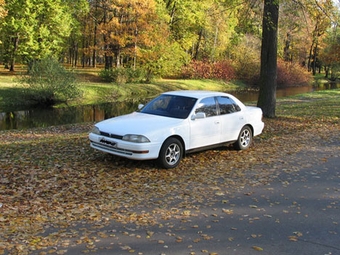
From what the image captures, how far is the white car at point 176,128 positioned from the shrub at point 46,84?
64.4ft

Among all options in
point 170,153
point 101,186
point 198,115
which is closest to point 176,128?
point 170,153

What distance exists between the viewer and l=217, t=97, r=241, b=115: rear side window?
372 inches

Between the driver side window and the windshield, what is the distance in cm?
18

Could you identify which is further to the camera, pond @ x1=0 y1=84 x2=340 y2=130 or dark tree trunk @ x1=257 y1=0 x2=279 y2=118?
pond @ x1=0 y1=84 x2=340 y2=130

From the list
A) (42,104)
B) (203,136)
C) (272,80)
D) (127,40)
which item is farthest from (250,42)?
(203,136)

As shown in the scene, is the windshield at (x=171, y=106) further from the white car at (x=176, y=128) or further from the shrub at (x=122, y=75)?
the shrub at (x=122, y=75)

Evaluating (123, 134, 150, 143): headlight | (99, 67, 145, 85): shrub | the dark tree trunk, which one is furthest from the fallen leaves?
(99, 67, 145, 85): shrub

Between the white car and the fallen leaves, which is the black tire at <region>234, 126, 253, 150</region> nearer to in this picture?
the white car

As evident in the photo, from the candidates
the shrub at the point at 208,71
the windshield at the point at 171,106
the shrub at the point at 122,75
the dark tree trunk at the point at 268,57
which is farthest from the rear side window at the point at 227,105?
the shrub at the point at 208,71

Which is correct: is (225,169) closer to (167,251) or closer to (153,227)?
(153,227)

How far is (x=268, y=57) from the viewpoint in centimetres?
1450

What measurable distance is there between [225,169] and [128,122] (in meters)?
2.37

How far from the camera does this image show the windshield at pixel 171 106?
8.68 m

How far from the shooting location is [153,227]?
16.9 ft
